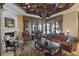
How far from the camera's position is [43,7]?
2.67m

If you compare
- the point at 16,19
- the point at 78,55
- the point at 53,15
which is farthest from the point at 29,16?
the point at 78,55

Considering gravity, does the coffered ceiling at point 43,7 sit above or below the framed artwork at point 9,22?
above

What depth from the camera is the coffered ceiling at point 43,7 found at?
266 centimetres

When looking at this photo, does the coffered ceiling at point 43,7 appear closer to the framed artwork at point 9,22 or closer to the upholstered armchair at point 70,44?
the framed artwork at point 9,22

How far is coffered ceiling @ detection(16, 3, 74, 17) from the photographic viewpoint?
2.66 metres

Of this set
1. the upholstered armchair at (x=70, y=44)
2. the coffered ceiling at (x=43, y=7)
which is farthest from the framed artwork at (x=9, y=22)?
the upholstered armchair at (x=70, y=44)

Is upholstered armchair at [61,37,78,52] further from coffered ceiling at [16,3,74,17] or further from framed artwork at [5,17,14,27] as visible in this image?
framed artwork at [5,17,14,27]

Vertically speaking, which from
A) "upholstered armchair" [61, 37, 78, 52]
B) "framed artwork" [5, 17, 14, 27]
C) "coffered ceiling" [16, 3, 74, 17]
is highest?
"coffered ceiling" [16, 3, 74, 17]

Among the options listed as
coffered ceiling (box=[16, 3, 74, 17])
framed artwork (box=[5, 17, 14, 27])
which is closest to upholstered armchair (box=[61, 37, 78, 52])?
coffered ceiling (box=[16, 3, 74, 17])

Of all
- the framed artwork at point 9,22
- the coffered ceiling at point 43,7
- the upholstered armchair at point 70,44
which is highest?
the coffered ceiling at point 43,7

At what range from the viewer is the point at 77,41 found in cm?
265

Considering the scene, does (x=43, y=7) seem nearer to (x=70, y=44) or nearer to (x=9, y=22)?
(x=9, y=22)

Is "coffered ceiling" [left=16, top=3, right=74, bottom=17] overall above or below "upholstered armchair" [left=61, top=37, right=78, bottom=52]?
above

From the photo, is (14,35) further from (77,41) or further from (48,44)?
Answer: (77,41)
